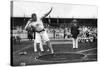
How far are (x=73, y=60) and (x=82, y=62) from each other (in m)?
0.16

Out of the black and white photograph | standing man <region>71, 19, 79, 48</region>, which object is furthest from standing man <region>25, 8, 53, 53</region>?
standing man <region>71, 19, 79, 48</region>

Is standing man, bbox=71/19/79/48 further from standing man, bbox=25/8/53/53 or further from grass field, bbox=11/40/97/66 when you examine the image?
standing man, bbox=25/8/53/53

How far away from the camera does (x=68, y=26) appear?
3.01m

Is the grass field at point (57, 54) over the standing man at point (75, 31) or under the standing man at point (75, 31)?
under

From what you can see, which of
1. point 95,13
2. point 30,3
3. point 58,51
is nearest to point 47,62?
point 58,51

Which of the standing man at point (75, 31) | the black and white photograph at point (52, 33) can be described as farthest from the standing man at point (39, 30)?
the standing man at point (75, 31)

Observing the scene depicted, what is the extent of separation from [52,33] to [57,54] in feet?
1.08

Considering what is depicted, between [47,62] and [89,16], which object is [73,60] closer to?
[47,62]

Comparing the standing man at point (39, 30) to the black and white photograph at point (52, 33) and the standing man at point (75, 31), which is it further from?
the standing man at point (75, 31)

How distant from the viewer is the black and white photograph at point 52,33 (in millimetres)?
2732

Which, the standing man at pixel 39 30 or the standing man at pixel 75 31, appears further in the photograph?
the standing man at pixel 75 31

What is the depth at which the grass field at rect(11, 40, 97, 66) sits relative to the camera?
2736 mm

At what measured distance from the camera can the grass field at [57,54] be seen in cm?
274

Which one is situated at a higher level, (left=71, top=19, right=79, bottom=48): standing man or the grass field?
(left=71, top=19, right=79, bottom=48): standing man
